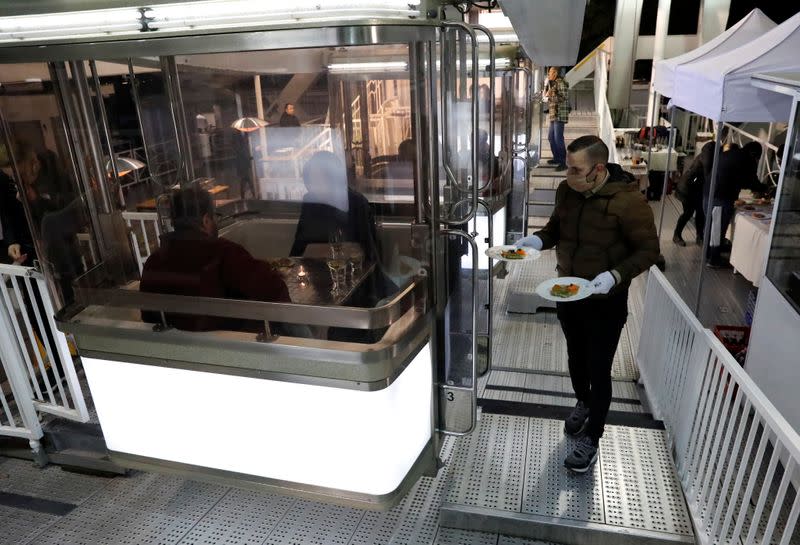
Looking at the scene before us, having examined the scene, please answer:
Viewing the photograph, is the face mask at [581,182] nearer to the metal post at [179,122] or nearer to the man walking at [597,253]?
the man walking at [597,253]

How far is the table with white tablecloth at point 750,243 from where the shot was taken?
211 inches

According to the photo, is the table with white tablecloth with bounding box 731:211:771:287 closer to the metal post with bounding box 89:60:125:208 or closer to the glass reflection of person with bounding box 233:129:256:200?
the glass reflection of person with bounding box 233:129:256:200

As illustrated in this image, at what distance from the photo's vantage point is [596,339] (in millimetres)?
2633

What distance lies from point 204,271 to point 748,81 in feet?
11.9

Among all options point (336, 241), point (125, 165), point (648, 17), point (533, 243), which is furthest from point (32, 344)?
point (648, 17)

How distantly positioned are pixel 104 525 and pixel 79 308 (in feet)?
3.65

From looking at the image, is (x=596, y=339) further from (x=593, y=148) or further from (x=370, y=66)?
(x=370, y=66)

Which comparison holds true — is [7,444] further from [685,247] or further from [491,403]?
[685,247]

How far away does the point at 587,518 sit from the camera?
249 cm

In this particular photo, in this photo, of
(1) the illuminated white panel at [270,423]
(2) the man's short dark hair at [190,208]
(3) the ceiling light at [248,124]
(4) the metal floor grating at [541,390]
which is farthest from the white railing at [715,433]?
(2) the man's short dark hair at [190,208]

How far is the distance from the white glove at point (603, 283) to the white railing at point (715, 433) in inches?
18.8

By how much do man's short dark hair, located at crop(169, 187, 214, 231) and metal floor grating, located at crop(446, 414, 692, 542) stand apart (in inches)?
64.8

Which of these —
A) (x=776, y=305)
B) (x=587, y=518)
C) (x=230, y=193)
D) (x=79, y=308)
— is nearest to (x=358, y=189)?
(x=230, y=193)

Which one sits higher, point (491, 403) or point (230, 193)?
point (230, 193)
